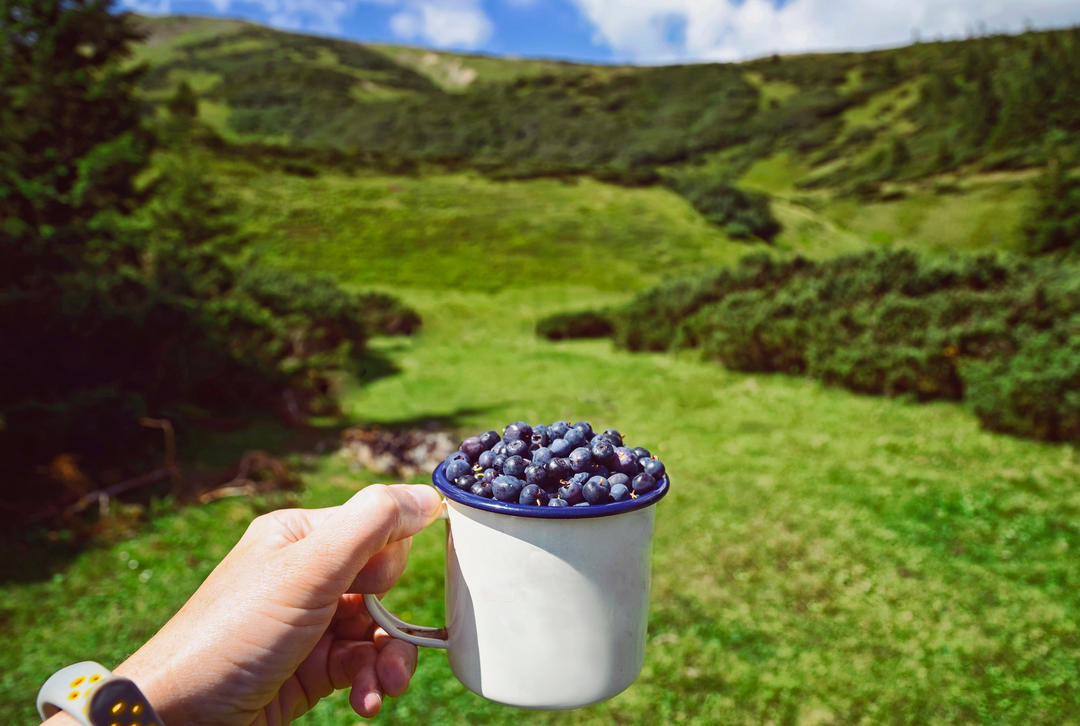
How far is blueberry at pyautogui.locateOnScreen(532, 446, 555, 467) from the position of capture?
1.44 meters

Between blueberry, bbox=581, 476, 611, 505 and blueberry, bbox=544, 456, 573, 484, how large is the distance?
61 millimetres

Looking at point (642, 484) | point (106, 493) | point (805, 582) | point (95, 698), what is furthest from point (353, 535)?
point (106, 493)

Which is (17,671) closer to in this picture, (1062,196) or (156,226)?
(156,226)

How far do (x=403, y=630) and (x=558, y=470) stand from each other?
578mm

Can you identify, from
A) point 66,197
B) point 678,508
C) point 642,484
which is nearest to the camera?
point 642,484

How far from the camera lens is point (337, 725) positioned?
12.2ft

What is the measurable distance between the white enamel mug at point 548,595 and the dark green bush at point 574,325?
49.0 feet

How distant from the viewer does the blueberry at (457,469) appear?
1.50 m

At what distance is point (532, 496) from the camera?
138 cm

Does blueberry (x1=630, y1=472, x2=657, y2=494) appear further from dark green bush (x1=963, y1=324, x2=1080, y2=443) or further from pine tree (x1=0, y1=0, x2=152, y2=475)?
dark green bush (x1=963, y1=324, x2=1080, y2=443)

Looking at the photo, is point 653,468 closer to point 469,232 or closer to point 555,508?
point 555,508

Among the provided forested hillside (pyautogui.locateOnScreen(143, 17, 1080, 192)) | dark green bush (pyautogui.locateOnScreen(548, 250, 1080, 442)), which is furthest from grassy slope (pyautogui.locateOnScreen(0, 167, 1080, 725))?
forested hillside (pyautogui.locateOnScreen(143, 17, 1080, 192))

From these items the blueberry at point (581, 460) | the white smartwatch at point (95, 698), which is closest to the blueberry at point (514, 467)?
the blueberry at point (581, 460)

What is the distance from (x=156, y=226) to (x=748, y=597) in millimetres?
13366
